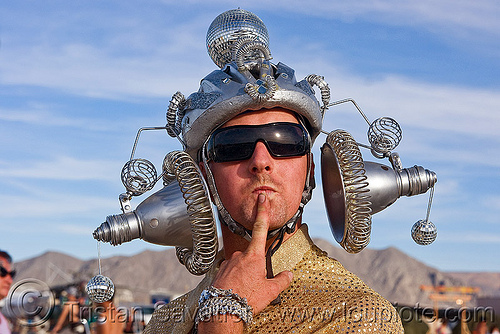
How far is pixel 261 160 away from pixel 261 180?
100 mm

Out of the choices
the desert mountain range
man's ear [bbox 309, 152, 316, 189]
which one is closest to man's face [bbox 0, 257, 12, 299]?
man's ear [bbox 309, 152, 316, 189]

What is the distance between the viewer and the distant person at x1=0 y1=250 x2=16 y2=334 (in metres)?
6.69

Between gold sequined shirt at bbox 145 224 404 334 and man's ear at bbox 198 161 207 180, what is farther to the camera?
man's ear at bbox 198 161 207 180

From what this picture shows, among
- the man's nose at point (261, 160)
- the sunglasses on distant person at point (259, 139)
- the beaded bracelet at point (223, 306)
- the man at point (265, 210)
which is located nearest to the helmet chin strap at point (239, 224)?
the man at point (265, 210)

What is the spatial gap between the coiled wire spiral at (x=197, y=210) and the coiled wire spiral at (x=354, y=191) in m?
0.71

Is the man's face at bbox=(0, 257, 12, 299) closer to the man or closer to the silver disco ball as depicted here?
the man

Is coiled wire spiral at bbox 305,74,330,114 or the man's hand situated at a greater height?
coiled wire spiral at bbox 305,74,330,114

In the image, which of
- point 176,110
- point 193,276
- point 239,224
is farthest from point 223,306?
point 193,276

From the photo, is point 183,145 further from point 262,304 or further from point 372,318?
point 372,318

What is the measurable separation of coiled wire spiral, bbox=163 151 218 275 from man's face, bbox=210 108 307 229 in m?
0.11

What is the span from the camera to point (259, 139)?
324 cm

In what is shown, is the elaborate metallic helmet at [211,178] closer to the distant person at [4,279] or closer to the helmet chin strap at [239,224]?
Result: the helmet chin strap at [239,224]

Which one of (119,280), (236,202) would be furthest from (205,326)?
(119,280)

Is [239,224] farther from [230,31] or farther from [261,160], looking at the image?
[230,31]
